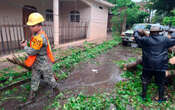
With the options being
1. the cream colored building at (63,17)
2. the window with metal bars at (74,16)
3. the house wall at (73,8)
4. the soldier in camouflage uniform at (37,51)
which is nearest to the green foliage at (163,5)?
the cream colored building at (63,17)

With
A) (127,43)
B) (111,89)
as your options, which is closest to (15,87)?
(111,89)

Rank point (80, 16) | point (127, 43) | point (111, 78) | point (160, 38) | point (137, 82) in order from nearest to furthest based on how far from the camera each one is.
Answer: point (160, 38)
point (137, 82)
point (111, 78)
point (127, 43)
point (80, 16)

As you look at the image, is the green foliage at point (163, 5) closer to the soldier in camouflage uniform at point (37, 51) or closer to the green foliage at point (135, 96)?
the green foliage at point (135, 96)

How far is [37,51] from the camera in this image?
2336mm

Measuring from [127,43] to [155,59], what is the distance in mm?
7189

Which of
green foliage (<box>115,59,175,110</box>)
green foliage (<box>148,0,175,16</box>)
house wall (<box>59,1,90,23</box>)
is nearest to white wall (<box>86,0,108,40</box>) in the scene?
house wall (<box>59,1,90,23</box>)

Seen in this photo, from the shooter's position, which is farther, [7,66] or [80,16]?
[80,16]

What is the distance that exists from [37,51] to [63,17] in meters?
10.1

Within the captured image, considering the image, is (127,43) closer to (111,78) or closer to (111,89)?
(111,78)

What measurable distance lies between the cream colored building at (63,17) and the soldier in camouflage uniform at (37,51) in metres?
4.71

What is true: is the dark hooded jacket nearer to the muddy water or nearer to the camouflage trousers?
the muddy water

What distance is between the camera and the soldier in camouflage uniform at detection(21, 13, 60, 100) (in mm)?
2258

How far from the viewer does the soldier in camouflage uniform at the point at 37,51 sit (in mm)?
2258

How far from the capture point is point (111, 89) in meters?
3.38
